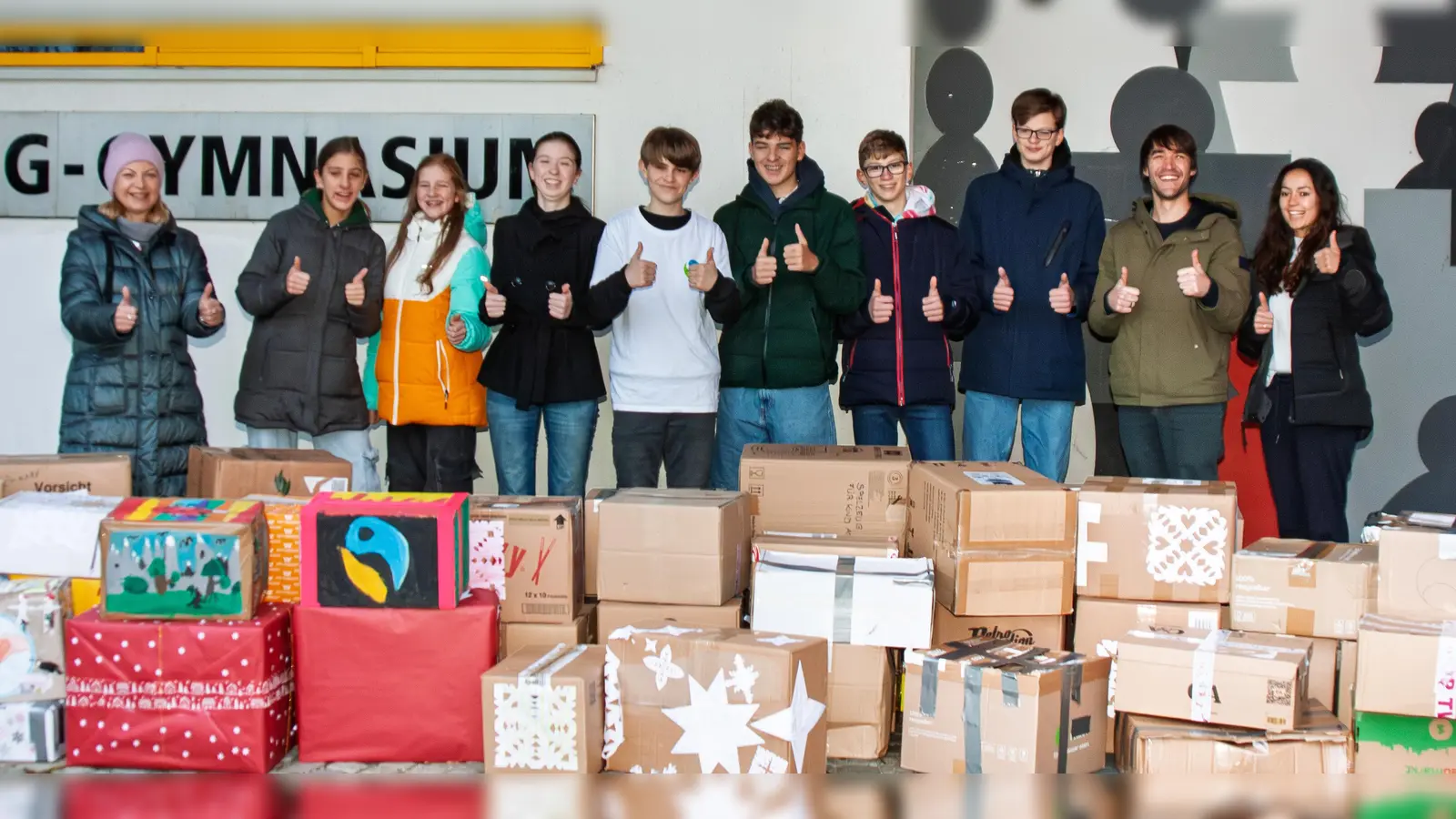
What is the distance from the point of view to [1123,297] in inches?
150

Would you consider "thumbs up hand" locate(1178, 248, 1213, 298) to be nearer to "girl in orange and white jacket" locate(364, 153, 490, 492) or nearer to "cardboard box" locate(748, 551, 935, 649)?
"cardboard box" locate(748, 551, 935, 649)

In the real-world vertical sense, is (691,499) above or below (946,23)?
below

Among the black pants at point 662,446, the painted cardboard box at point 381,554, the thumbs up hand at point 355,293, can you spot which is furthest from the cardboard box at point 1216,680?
the thumbs up hand at point 355,293

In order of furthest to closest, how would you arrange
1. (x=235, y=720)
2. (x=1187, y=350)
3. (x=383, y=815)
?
(x=1187, y=350)
(x=235, y=720)
(x=383, y=815)

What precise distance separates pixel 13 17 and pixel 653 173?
3.14 meters

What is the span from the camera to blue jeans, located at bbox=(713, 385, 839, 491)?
4.09 meters

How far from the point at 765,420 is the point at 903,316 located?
2.03ft

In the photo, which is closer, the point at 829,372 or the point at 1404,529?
the point at 1404,529

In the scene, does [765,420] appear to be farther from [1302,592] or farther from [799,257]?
[1302,592]

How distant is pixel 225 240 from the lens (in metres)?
4.87

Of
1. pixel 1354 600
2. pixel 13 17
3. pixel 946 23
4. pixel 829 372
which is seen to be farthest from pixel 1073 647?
pixel 13 17

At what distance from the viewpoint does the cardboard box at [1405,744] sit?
2.79 meters

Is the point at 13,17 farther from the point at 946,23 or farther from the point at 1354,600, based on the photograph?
the point at 1354,600

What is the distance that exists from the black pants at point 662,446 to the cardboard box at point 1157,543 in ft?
4.43
